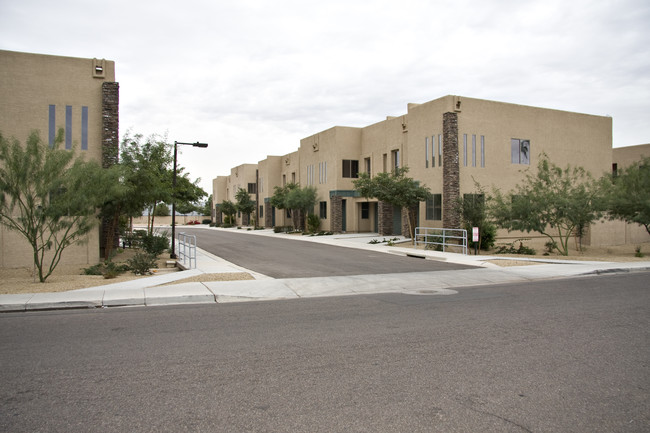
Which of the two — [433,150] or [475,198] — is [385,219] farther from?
[475,198]

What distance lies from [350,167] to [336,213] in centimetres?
402

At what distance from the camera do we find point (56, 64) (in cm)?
1877

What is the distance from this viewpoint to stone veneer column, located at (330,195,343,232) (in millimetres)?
40188

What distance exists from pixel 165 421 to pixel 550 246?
23979 millimetres

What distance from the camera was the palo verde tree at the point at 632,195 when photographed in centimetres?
2310

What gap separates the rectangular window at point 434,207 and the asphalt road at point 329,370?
63.0ft

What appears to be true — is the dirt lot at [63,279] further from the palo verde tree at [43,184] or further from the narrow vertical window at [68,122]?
the narrow vertical window at [68,122]

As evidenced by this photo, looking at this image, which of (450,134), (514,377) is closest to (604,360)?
(514,377)

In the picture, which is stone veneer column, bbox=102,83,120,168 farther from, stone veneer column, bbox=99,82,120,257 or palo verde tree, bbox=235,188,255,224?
palo verde tree, bbox=235,188,255,224

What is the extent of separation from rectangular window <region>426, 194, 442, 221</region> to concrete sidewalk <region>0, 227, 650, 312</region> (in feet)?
36.4

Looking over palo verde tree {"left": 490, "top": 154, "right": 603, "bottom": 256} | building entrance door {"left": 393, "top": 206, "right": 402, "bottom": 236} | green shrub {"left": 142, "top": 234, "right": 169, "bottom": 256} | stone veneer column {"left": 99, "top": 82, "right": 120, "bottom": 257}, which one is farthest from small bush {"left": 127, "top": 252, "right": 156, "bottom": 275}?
building entrance door {"left": 393, "top": 206, "right": 402, "bottom": 236}

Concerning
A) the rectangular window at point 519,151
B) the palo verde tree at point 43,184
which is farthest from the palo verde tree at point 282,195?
the palo verde tree at point 43,184

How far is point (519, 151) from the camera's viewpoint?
30.1m

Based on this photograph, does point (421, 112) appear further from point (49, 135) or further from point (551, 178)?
point (49, 135)
